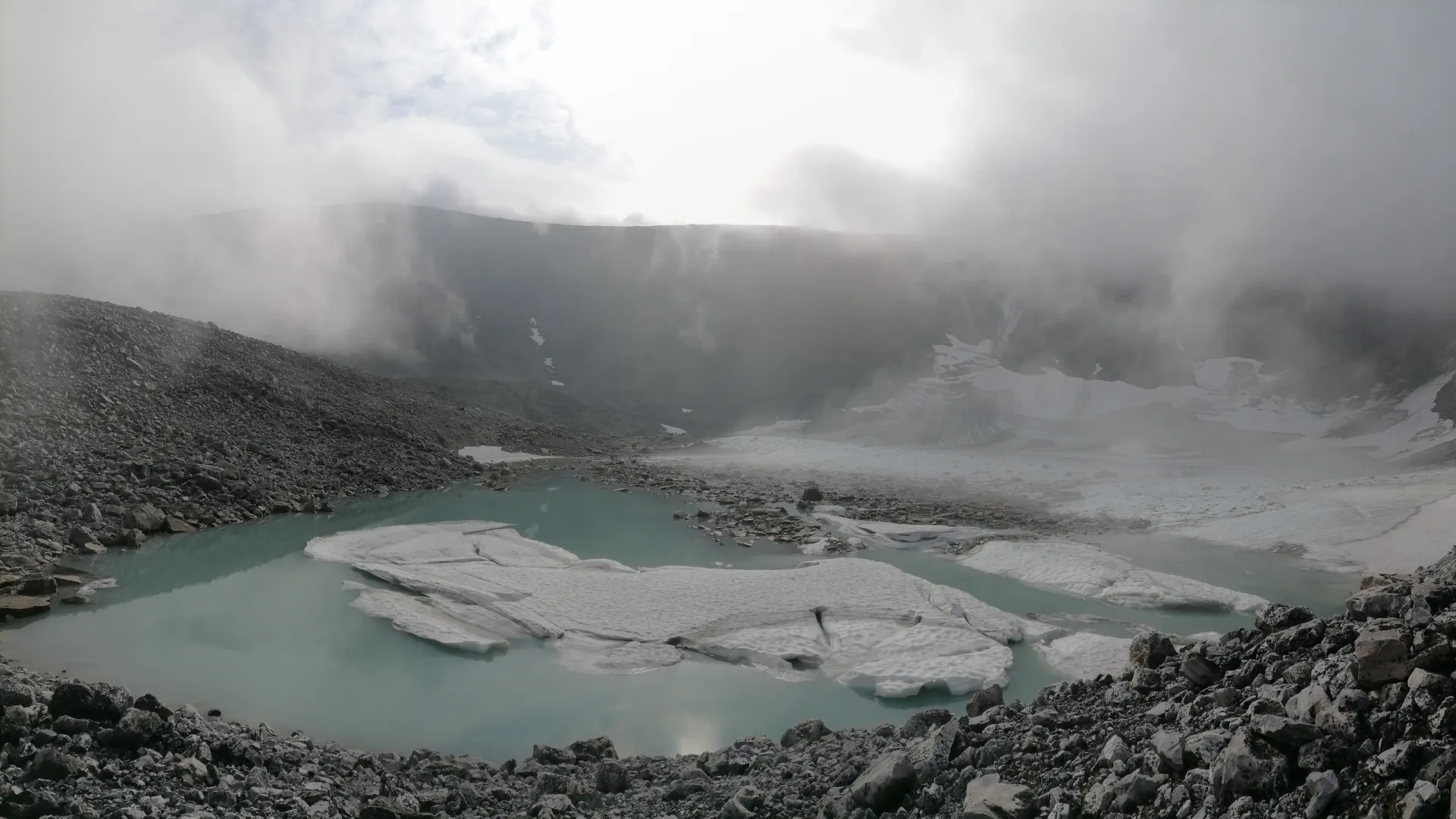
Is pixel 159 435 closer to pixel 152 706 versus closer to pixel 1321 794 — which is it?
pixel 152 706

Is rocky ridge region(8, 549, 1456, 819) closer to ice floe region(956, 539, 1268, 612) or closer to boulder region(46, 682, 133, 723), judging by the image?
boulder region(46, 682, 133, 723)

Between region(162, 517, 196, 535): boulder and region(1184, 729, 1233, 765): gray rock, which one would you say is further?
region(162, 517, 196, 535): boulder

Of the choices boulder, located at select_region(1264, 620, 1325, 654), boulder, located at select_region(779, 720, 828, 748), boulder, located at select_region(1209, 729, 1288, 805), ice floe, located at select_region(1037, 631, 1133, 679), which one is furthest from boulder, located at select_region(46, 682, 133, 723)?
ice floe, located at select_region(1037, 631, 1133, 679)

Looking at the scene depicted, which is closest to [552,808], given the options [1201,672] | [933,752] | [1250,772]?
[933,752]

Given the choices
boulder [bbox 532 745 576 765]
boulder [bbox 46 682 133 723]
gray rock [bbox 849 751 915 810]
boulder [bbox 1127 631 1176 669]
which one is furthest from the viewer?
boulder [bbox 532 745 576 765]

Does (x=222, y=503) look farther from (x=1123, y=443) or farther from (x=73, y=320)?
(x=1123, y=443)

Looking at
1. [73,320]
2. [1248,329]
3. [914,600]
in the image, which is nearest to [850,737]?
[914,600]
